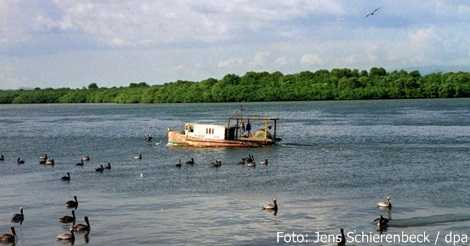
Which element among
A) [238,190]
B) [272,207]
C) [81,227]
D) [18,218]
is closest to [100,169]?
[238,190]

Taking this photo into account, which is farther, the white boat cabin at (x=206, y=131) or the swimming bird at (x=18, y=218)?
the white boat cabin at (x=206, y=131)

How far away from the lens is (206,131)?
79688 mm

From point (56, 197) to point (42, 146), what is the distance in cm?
3996

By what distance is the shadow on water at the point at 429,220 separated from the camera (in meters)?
36.3

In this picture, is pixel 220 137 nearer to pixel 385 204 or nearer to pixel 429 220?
pixel 385 204

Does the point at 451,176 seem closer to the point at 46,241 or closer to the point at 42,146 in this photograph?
the point at 46,241

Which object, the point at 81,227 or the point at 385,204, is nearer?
the point at 81,227

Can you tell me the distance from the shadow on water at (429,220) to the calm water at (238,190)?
0.05 metres

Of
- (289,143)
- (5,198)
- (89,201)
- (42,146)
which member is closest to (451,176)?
(89,201)

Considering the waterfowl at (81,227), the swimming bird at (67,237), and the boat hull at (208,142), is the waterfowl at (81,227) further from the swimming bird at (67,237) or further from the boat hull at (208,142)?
the boat hull at (208,142)

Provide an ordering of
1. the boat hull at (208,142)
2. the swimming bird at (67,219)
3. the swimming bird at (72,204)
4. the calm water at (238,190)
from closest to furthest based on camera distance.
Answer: the calm water at (238,190), the swimming bird at (67,219), the swimming bird at (72,204), the boat hull at (208,142)

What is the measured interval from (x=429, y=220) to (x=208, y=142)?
44.0 meters

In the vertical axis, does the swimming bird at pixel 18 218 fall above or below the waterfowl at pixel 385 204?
below

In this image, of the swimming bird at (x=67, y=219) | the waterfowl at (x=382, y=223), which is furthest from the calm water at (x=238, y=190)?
the swimming bird at (x=67, y=219)
